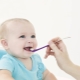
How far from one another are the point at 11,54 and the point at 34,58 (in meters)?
0.12

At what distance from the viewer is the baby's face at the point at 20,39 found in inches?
32.2

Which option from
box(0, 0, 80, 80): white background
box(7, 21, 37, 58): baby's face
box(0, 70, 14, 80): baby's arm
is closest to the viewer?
box(0, 70, 14, 80): baby's arm

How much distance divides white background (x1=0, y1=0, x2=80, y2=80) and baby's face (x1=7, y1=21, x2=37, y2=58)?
2.61ft

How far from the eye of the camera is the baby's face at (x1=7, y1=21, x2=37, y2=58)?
817 mm

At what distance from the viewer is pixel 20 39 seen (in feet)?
2.70

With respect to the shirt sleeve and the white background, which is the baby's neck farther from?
the white background

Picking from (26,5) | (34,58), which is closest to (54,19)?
(26,5)

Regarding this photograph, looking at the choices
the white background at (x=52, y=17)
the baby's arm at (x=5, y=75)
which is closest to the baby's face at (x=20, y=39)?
the baby's arm at (x=5, y=75)

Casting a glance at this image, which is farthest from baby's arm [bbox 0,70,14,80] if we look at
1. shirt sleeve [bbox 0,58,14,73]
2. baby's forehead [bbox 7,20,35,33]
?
baby's forehead [bbox 7,20,35,33]

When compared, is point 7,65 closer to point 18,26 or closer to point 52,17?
point 18,26

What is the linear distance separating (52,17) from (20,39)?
2.85ft

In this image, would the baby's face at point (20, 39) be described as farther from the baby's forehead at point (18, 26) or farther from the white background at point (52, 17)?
the white background at point (52, 17)

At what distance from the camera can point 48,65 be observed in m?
1.76

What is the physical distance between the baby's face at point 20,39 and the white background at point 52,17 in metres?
0.80
